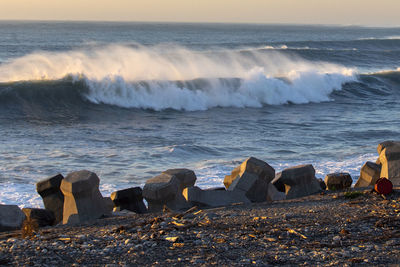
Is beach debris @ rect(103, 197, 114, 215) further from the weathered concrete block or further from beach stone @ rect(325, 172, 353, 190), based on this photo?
beach stone @ rect(325, 172, 353, 190)

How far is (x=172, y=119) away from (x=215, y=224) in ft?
38.6

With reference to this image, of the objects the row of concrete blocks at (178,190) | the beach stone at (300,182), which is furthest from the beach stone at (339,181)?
the beach stone at (300,182)

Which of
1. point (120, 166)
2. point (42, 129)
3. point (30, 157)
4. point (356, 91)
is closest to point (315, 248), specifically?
point (120, 166)

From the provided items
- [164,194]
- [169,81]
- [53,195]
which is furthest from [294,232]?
[169,81]

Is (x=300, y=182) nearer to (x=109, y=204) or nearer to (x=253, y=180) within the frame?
(x=253, y=180)

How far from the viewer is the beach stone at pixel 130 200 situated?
687 centimetres

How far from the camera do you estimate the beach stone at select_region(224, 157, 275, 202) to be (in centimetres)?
693

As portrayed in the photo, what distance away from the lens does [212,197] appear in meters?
6.36

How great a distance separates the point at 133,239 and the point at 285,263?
125 cm

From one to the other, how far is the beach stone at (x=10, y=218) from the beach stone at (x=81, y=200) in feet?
1.86

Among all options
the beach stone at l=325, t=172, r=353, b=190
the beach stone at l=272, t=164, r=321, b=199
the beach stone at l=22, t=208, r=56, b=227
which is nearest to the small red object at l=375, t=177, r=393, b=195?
the beach stone at l=272, t=164, r=321, b=199

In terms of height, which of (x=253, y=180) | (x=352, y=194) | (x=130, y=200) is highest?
(x=352, y=194)

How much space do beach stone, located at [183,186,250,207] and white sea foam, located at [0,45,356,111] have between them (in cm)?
1257

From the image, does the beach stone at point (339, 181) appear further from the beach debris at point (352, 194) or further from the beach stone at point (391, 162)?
the beach debris at point (352, 194)
